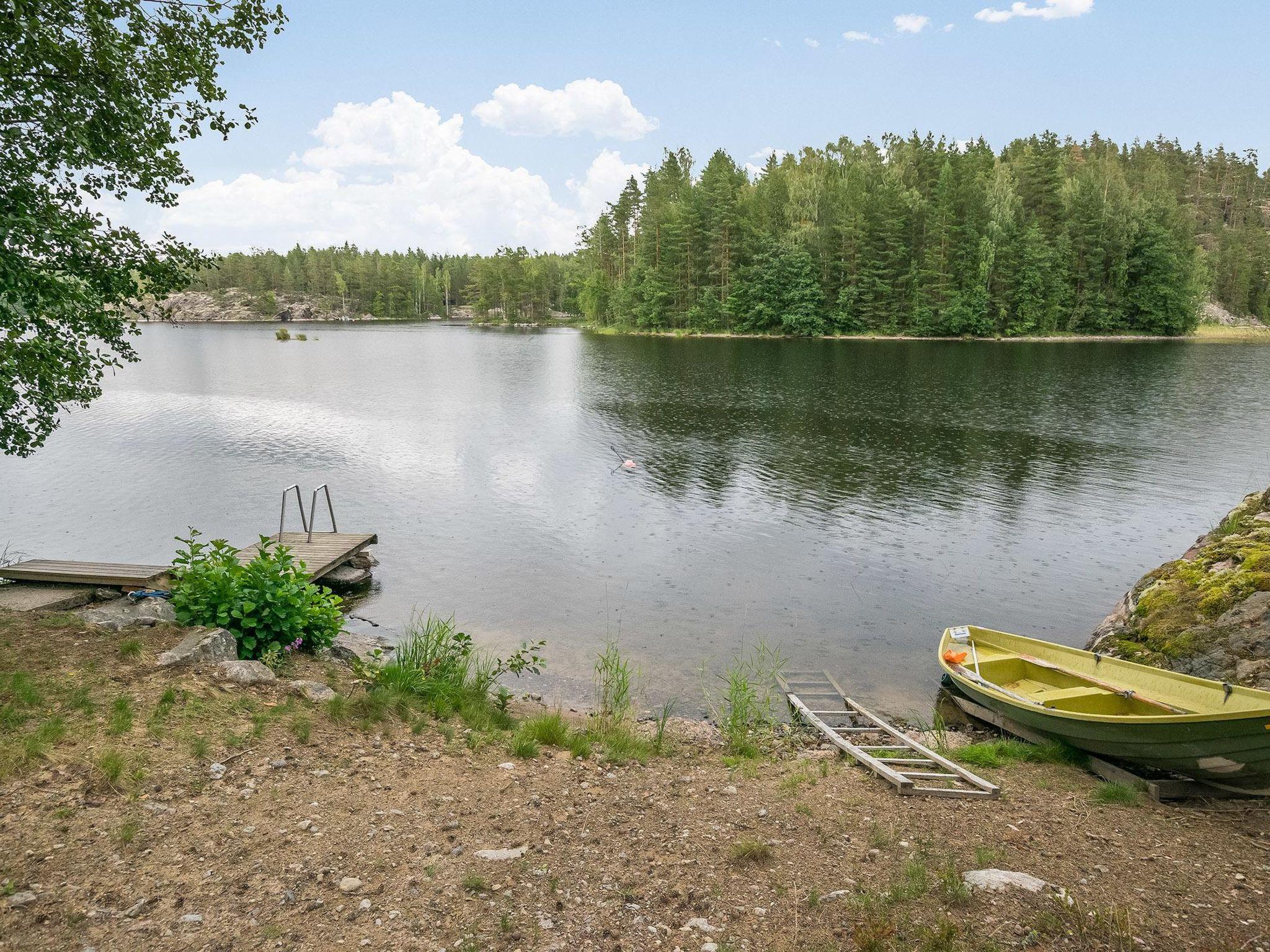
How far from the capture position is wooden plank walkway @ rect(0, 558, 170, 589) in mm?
14312

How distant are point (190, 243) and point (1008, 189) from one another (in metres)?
94.2

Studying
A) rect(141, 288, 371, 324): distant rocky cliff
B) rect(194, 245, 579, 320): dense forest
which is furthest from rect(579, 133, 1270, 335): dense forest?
rect(141, 288, 371, 324): distant rocky cliff

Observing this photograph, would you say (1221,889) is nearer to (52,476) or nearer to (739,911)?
(739,911)

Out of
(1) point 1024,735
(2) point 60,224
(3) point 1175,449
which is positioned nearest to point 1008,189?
(3) point 1175,449

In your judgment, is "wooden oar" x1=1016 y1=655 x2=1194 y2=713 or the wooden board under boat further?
"wooden oar" x1=1016 y1=655 x2=1194 y2=713

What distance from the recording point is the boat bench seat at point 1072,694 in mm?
10891

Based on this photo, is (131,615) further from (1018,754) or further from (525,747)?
(1018,754)

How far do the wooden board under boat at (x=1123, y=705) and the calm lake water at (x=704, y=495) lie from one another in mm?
1372

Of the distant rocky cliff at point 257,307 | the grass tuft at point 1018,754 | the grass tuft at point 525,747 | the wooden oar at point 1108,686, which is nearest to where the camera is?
the grass tuft at point 525,747

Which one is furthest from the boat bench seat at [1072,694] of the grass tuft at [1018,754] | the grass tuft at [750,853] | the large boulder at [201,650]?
the large boulder at [201,650]

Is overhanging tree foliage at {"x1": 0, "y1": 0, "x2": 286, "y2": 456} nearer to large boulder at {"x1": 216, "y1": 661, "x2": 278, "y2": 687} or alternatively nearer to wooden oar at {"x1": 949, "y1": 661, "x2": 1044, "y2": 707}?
large boulder at {"x1": 216, "y1": 661, "x2": 278, "y2": 687}

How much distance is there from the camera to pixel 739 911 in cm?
571

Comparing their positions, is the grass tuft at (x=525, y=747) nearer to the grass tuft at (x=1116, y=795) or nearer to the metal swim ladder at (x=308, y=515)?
the grass tuft at (x=1116, y=795)

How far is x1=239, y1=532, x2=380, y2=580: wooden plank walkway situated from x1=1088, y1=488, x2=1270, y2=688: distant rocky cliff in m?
15.8
